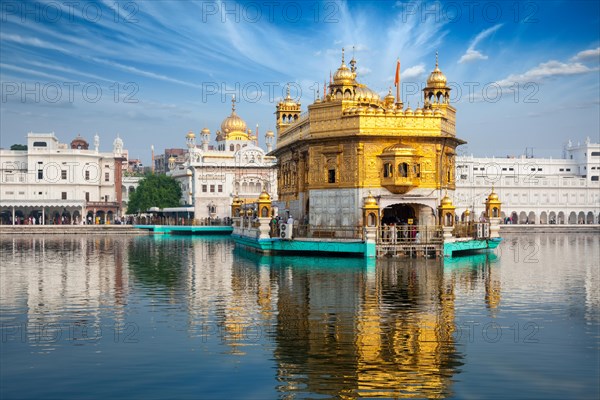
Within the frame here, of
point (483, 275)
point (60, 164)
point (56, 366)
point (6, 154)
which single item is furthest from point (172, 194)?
point (56, 366)

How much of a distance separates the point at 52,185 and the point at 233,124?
24.6m

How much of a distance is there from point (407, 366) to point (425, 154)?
973 inches

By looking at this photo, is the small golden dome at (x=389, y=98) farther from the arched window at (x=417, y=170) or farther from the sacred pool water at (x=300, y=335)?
the sacred pool water at (x=300, y=335)

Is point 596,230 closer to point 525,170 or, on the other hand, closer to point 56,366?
point 525,170

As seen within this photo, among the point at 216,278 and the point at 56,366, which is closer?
the point at 56,366

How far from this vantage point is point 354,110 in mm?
33781

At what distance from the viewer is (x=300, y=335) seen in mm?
13117

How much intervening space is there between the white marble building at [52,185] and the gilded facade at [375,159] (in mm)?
49089

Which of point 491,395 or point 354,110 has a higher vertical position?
point 354,110

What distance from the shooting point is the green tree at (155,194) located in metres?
82.4

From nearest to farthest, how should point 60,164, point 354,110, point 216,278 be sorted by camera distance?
point 216,278 < point 354,110 < point 60,164

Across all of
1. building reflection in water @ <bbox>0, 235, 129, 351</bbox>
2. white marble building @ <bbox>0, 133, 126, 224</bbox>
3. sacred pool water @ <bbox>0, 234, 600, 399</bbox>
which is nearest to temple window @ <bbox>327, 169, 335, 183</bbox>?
sacred pool water @ <bbox>0, 234, 600, 399</bbox>

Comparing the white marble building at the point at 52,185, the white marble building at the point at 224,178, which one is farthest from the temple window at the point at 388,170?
the white marble building at the point at 52,185

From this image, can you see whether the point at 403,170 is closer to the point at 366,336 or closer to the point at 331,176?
the point at 331,176
